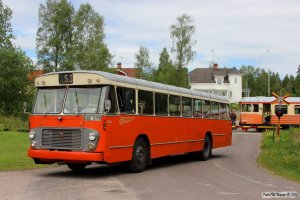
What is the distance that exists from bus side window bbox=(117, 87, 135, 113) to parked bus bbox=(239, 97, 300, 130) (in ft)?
123

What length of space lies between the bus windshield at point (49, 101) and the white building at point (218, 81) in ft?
323

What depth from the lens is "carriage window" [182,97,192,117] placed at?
63.5 ft

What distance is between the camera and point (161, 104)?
17.4m

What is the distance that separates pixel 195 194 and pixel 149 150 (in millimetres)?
4900

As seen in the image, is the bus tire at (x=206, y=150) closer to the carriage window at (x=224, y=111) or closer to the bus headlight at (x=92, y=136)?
the carriage window at (x=224, y=111)

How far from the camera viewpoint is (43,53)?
212ft

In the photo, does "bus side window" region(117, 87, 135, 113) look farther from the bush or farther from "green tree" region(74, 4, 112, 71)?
"green tree" region(74, 4, 112, 71)

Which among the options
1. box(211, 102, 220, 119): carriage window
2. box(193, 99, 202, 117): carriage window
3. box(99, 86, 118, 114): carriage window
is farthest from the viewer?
box(211, 102, 220, 119): carriage window

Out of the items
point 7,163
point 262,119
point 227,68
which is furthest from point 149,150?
point 227,68

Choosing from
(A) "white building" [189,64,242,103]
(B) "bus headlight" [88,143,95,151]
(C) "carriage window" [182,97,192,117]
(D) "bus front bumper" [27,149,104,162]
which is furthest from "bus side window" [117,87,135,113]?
(A) "white building" [189,64,242,103]

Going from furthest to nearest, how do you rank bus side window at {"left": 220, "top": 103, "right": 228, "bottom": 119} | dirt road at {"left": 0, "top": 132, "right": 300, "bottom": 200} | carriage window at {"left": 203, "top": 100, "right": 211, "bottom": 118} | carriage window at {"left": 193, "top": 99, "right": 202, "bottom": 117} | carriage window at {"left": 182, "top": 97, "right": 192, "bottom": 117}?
bus side window at {"left": 220, "top": 103, "right": 228, "bottom": 119} < carriage window at {"left": 203, "top": 100, "right": 211, "bottom": 118} < carriage window at {"left": 193, "top": 99, "right": 202, "bottom": 117} < carriage window at {"left": 182, "top": 97, "right": 192, "bottom": 117} < dirt road at {"left": 0, "top": 132, "right": 300, "bottom": 200}

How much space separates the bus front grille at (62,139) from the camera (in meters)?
13.8

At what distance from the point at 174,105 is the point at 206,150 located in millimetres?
3980

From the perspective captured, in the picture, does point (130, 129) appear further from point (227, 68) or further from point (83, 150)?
point (227, 68)
